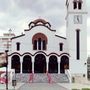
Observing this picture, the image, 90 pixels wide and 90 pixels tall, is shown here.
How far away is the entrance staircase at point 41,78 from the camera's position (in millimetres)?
57312

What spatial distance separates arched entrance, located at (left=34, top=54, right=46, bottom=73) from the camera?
64.9 meters

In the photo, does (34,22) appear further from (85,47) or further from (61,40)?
(85,47)

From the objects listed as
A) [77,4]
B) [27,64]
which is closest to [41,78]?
[27,64]

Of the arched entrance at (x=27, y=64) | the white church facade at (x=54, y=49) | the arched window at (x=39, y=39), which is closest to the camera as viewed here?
the white church facade at (x=54, y=49)

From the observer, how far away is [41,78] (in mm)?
59156

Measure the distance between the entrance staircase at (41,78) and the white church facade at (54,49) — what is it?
2572 mm

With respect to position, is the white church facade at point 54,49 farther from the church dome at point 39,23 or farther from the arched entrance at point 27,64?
the church dome at point 39,23

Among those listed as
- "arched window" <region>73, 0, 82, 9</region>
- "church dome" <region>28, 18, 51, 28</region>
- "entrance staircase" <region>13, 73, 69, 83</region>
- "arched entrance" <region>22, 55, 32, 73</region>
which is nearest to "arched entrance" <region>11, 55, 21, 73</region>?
"arched entrance" <region>22, 55, 32, 73</region>

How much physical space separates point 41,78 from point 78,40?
9141 millimetres

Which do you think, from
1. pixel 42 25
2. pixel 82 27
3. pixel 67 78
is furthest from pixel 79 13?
pixel 67 78

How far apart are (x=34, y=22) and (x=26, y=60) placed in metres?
7.23

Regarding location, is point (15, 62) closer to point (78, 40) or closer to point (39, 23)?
point (39, 23)

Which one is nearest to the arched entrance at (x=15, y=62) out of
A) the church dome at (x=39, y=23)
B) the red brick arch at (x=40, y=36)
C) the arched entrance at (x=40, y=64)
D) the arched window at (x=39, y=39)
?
the arched entrance at (x=40, y=64)

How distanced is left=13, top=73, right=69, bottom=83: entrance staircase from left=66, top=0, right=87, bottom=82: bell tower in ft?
9.39
